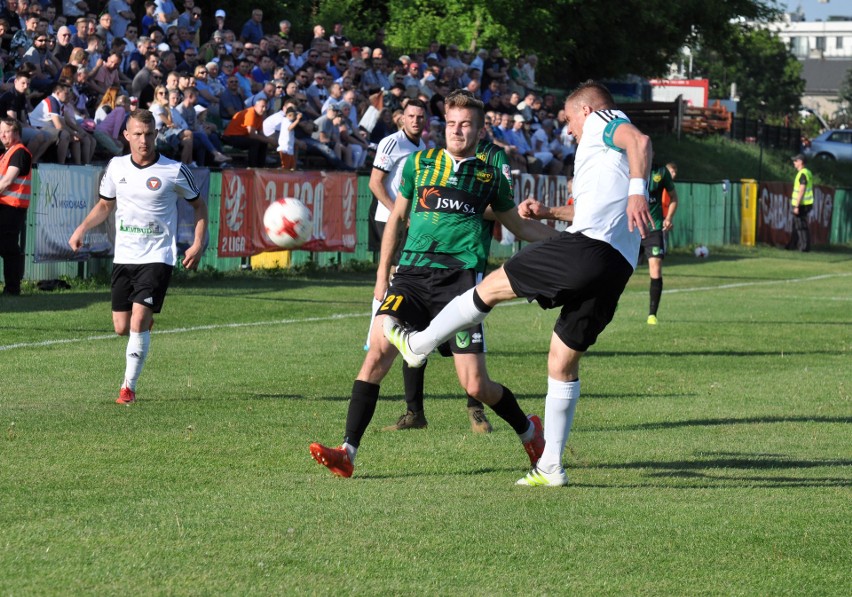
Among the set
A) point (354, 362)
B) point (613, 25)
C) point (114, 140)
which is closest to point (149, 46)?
point (114, 140)

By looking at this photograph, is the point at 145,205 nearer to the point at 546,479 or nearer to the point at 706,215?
the point at 546,479

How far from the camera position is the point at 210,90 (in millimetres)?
24172

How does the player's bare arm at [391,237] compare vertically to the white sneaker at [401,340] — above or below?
above

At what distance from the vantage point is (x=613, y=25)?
50281mm

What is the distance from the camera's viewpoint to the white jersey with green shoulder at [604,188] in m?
6.71

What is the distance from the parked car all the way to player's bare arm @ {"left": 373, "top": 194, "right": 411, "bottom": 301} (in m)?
56.4

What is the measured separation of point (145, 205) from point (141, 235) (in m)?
0.22

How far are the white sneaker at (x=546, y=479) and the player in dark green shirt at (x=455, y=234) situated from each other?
51 centimetres

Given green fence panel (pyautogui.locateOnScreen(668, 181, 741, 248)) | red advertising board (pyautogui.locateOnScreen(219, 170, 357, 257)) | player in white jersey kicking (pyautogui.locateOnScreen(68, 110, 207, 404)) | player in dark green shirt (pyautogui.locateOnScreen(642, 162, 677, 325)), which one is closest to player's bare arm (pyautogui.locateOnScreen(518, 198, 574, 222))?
player in white jersey kicking (pyautogui.locateOnScreen(68, 110, 207, 404))

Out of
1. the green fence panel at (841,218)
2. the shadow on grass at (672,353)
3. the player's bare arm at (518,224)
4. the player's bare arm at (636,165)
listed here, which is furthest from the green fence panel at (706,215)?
the player's bare arm at (636,165)

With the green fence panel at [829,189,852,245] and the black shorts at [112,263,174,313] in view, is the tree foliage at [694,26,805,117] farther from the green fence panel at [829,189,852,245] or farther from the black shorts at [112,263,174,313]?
the black shorts at [112,263,174,313]

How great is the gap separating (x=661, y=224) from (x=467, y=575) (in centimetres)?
1215

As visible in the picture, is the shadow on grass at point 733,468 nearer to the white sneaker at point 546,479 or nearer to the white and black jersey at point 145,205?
the white sneaker at point 546,479

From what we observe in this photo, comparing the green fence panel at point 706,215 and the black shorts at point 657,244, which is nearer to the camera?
the black shorts at point 657,244
